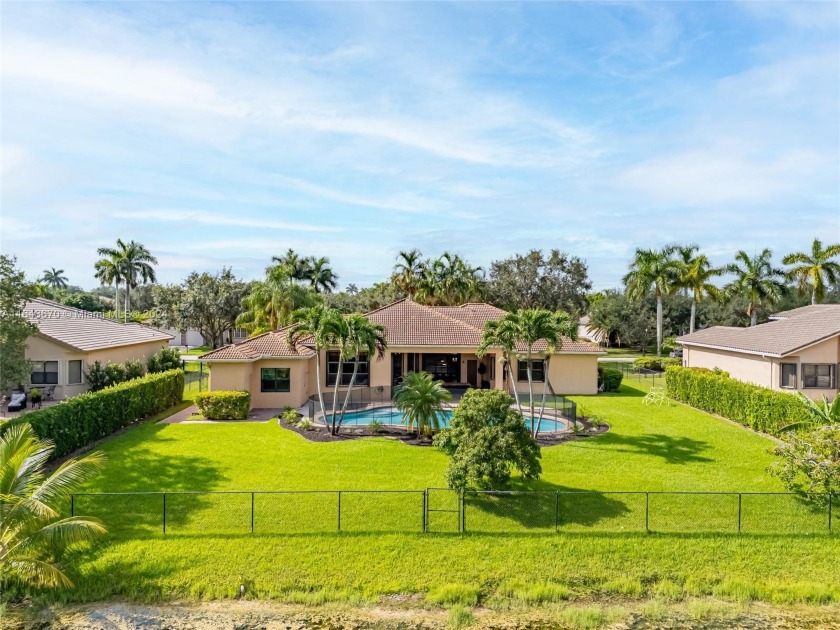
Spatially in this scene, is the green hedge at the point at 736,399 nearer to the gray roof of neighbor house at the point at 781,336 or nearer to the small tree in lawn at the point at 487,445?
the gray roof of neighbor house at the point at 781,336

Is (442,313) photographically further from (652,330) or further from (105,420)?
(652,330)

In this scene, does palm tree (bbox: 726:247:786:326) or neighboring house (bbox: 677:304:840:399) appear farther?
palm tree (bbox: 726:247:786:326)

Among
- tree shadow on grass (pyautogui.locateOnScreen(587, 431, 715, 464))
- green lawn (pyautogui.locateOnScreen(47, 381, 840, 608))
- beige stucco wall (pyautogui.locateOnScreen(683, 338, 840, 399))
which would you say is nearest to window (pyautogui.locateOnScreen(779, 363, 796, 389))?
beige stucco wall (pyautogui.locateOnScreen(683, 338, 840, 399))

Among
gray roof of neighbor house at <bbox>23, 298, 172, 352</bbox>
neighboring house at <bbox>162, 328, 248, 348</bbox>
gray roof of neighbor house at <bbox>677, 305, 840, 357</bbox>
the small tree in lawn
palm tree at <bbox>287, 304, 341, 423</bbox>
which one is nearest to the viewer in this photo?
the small tree in lawn

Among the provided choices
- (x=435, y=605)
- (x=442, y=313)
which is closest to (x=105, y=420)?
(x=435, y=605)

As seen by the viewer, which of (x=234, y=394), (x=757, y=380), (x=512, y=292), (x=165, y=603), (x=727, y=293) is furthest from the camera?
(x=727, y=293)

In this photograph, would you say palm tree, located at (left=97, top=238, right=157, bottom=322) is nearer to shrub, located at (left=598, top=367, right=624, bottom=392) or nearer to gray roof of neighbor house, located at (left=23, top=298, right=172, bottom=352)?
gray roof of neighbor house, located at (left=23, top=298, right=172, bottom=352)

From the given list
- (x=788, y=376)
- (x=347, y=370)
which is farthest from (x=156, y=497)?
(x=788, y=376)
